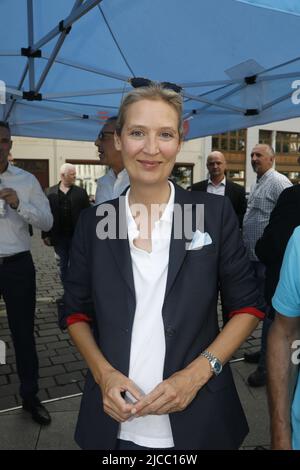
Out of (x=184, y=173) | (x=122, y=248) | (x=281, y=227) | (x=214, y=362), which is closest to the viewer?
(x=214, y=362)

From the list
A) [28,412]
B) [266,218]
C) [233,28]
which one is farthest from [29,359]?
[233,28]

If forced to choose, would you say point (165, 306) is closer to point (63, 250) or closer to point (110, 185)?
point (110, 185)

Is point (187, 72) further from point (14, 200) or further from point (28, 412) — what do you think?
point (28, 412)

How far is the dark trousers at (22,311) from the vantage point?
10.2ft

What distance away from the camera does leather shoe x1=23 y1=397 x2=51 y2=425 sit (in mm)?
3096

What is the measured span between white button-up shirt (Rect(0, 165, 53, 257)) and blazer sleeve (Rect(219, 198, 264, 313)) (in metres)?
2.08

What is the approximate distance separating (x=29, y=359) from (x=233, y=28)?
3.33 m

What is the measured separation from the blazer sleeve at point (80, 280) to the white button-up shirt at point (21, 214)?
65.7 inches

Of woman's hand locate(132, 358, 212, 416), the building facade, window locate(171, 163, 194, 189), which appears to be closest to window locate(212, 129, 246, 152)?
the building facade

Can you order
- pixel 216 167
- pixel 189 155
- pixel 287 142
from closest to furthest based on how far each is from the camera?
1. pixel 216 167
2. pixel 189 155
3. pixel 287 142

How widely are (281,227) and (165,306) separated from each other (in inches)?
52.1

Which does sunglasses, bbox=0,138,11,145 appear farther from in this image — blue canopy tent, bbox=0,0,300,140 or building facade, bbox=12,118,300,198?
building facade, bbox=12,118,300,198

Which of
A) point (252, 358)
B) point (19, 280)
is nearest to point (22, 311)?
point (19, 280)

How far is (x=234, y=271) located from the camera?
149 cm
